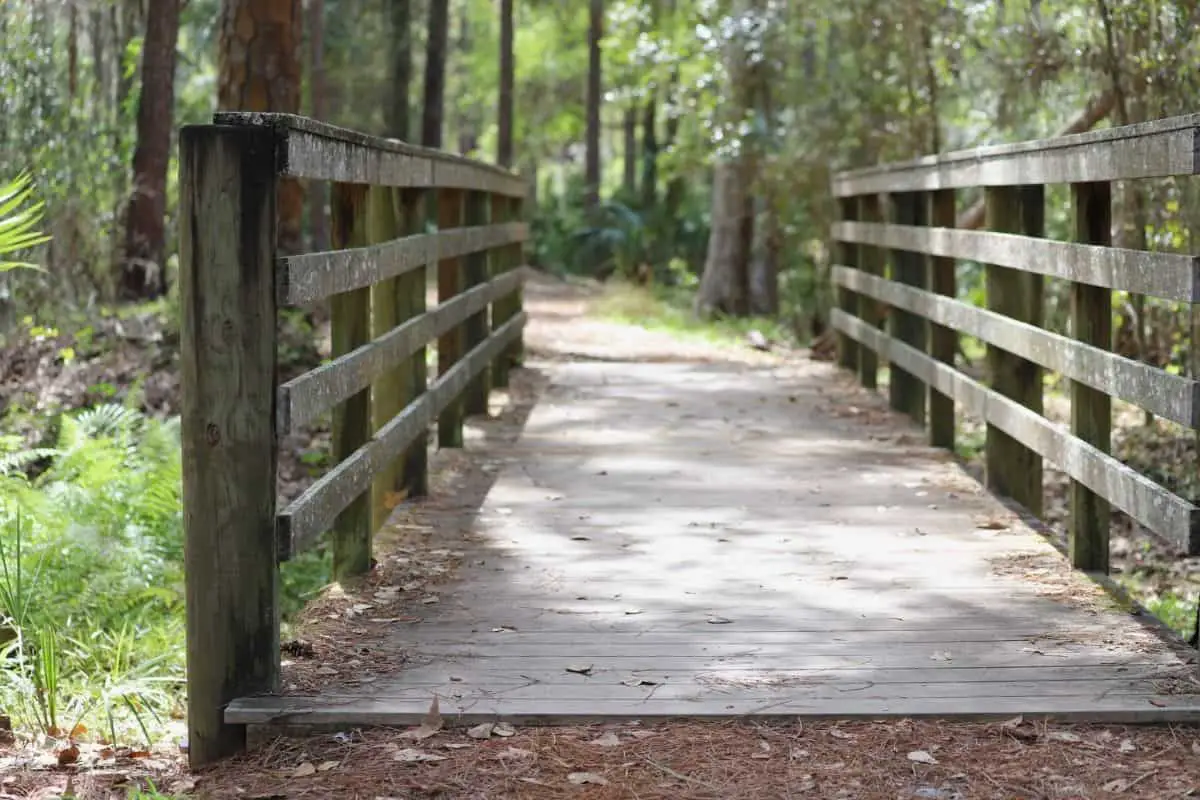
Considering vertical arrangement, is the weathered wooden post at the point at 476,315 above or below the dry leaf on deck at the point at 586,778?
above

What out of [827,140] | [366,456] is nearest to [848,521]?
[366,456]

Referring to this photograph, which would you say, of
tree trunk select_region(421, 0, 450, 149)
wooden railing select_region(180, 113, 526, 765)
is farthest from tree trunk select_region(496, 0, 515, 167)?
wooden railing select_region(180, 113, 526, 765)

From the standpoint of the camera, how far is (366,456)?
551 cm

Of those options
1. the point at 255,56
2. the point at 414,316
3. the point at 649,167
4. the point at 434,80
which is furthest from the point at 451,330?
the point at 649,167

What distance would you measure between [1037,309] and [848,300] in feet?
19.0

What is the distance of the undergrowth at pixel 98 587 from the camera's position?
508 centimetres

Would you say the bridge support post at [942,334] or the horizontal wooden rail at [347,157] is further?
the bridge support post at [942,334]

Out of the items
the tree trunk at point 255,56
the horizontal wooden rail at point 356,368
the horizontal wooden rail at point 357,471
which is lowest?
the horizontal wooden rail at point 357,471

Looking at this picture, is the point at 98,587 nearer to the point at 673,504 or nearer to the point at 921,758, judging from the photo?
the point at 673,504

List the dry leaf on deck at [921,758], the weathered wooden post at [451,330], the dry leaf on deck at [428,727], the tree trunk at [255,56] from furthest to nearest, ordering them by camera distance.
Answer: the tree trunk at [255,56] → the weathered wooden post at [451,330] → the dry leaf on deck at [428,727] → the dry leaf on deck at [921,758]

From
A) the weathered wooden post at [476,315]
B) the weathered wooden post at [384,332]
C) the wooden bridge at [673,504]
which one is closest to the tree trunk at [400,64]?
the weathered wooden post at [476,315]

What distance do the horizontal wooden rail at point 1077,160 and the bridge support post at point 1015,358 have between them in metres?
0.15

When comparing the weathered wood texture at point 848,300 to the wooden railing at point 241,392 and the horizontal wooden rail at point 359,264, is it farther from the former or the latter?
the wooden railing at point 241,392

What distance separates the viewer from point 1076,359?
18.4 feet
